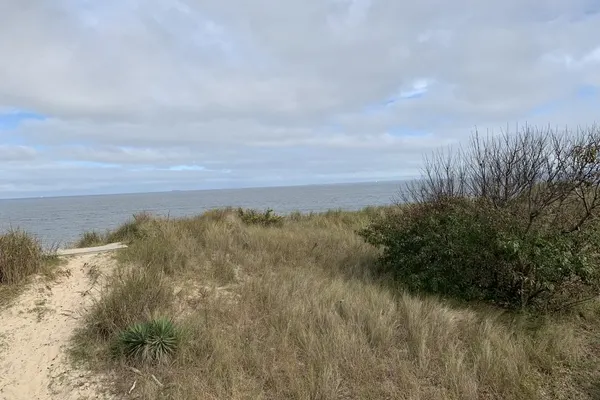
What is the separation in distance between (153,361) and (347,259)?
4889 millimetres

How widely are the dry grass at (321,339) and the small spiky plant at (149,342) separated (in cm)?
12

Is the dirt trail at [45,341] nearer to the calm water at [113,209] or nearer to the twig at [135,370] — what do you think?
the twig at [135,370]

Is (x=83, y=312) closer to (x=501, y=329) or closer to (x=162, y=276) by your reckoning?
(x=162, y=276)

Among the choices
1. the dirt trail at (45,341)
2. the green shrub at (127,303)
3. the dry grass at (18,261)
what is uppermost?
the dry grass at (18,261)

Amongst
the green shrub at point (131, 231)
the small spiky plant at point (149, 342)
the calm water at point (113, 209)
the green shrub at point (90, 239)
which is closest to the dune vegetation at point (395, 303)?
the small spiky plant at point (149, 342)

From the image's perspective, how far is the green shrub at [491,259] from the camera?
5973 millimetres

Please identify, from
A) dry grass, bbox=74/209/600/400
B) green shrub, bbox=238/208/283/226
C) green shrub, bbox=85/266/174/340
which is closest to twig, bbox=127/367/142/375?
dry grass, bbox=74/209/600/400

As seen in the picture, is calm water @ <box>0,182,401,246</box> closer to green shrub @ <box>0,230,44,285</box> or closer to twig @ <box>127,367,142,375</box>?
green shrub @ <box>0,230,44,285</box>

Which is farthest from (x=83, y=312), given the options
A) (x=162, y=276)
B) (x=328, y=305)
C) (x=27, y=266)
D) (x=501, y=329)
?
(x=501, y=329)

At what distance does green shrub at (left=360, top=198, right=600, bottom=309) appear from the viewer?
5.97 metres

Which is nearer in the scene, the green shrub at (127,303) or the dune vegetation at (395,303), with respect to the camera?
the dune vegetation at (395,303)

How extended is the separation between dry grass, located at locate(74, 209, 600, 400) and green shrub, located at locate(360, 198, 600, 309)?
42 centimetres

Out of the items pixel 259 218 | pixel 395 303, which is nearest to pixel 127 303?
pixel 395 303

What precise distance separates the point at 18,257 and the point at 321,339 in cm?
504
